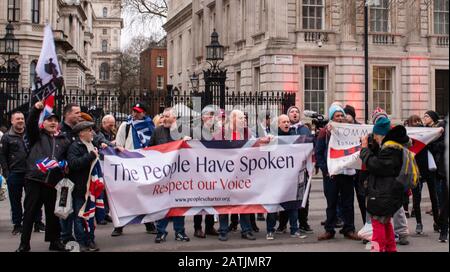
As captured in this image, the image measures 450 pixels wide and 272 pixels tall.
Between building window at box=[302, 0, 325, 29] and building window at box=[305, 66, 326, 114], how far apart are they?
2266mm

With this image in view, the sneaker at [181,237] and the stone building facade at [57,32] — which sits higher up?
the stone building facade at [57,32]

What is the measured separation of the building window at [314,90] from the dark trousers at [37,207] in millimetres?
24312

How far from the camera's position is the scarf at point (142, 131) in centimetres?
1127

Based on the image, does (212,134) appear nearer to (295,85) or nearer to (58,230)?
(58,230)

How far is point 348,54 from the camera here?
31.9 meters

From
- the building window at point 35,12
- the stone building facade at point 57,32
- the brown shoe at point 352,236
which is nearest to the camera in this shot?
the brown shoe at point 352,236

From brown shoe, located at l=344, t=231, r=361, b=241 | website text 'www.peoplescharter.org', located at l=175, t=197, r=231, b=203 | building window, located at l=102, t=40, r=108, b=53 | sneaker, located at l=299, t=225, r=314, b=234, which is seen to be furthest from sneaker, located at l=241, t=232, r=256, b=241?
building window, located at l=102, t=40, r=108, b=53

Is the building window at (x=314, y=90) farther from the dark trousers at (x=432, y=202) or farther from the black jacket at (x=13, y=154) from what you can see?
the black jacket at (x=13, y=154)

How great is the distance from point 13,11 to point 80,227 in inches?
2116

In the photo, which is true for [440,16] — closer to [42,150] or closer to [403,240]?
[403,240]

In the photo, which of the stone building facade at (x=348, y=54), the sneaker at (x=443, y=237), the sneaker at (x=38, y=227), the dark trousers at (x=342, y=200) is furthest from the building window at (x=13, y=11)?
the sneaker at (x=443, y=237)

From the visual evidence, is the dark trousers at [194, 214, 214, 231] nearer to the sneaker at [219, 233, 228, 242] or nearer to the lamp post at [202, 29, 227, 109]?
the sneaker at [219, 233, 228, 242]

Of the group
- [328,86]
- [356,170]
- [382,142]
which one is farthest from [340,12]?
[382,142]

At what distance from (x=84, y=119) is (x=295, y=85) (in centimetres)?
2264
